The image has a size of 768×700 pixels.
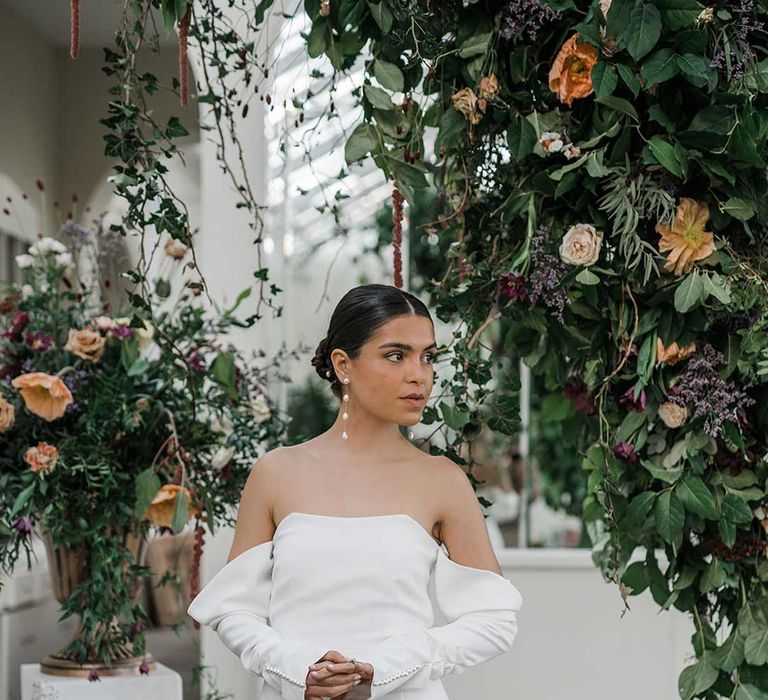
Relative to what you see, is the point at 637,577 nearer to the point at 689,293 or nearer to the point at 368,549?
the point at 689,293

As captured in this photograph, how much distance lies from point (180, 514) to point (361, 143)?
96 centimetres

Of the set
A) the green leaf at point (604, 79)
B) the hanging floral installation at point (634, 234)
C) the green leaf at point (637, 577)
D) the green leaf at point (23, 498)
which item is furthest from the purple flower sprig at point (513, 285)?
the green leaf at point (23, 498)

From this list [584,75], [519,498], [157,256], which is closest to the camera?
[584,75]

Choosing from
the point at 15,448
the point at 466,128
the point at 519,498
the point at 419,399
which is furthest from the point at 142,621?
the point at 519,498

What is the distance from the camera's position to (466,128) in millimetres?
2627

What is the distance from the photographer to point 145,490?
2.85m

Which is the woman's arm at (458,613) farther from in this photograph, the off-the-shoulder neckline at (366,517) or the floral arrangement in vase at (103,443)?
the floral arrangement in vase at (103,443)

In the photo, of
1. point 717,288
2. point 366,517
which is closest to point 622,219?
point 717,288

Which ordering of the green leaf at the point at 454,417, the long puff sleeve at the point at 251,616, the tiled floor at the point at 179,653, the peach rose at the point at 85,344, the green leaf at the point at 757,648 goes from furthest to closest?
the tiled floor at the point at 179,653, the peach rose at the point at 85,344, the green leaf at the point at 454,417, the green leaf at the point at 757,648, the long puff sleeve at the point at 251,616

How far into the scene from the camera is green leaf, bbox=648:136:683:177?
7.43 ft

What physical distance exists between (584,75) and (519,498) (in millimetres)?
7666

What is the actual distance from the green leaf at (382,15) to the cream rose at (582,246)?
0.56 m

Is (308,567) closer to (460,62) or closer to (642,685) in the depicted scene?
(460,62)

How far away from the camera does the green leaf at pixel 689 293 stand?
2.32m
